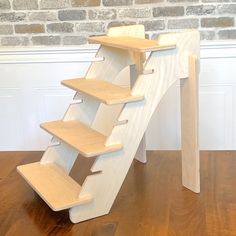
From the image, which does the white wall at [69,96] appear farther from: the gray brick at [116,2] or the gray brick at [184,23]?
the gray brick at [116,2]

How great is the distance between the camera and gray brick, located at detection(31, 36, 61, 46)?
240 cm

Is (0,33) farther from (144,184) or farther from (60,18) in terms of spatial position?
(144,184)

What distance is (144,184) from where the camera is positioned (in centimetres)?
153

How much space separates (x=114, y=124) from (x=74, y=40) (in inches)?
43.3

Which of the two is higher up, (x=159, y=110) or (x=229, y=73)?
(x=229, y=73)

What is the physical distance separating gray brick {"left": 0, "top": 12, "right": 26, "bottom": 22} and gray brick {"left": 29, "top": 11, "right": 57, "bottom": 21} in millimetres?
42

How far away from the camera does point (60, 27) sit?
93.7 inches

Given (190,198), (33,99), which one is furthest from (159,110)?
(190,198)

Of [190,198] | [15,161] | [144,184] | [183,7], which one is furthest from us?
[183,7]

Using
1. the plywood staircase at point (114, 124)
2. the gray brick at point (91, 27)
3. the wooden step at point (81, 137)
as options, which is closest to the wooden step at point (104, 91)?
the plywood staircase at point (114, 124)

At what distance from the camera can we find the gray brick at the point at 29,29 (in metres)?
2.39

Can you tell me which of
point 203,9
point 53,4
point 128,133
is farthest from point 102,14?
point 128,133

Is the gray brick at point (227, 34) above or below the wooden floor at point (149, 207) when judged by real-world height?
above

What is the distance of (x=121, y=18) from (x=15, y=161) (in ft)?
3.12
